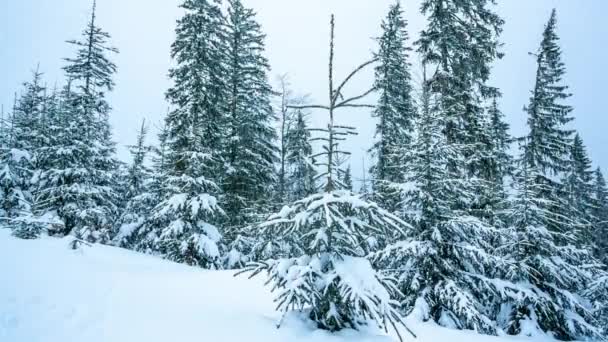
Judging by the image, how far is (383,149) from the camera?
19922 millimetres

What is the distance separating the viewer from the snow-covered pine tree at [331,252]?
5.16 meters

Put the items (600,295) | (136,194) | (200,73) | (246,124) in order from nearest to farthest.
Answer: (600,295)
(200,73)
(246,124)
(136,194)

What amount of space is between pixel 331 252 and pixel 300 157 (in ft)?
5.80

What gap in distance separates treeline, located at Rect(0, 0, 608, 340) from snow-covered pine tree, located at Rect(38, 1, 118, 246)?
0.30 ft

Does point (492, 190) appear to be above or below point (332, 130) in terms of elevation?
below

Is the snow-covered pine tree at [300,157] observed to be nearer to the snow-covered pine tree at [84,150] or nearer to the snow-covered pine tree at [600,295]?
the snow-covered pine tree at [84,150]

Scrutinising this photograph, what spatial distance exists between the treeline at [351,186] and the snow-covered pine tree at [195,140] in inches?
3.9

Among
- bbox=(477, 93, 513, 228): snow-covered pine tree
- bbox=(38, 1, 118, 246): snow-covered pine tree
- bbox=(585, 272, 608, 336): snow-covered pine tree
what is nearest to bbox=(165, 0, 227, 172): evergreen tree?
bbox=(38, 1, 118, 246): snow-covered pine tree

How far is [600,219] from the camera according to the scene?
33.2 metres

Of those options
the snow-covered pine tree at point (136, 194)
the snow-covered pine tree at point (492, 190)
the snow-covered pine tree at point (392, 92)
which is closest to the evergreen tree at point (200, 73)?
the snow-covered pine tree at point (136, 194)

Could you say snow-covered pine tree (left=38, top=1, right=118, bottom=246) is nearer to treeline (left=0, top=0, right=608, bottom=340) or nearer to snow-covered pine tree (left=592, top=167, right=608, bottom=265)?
treeline (left=0, top=0, right=608, bottom=340)

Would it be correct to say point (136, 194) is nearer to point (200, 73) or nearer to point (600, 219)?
point (200, 73)

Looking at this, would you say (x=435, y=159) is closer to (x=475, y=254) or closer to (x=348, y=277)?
(x=475, y=254)

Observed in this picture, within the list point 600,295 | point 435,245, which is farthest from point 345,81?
point 600,295
